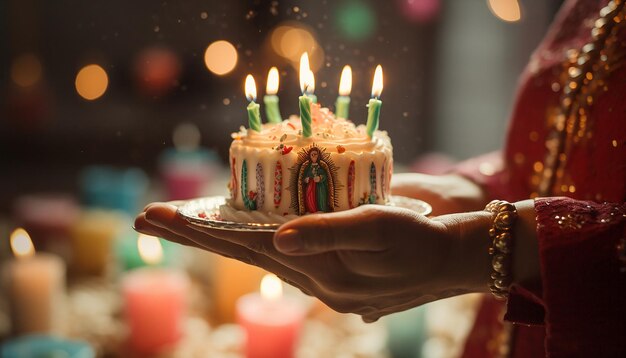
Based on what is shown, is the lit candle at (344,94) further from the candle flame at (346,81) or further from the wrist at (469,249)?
the wrist at (469,249)

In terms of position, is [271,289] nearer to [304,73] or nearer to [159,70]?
[304,73]

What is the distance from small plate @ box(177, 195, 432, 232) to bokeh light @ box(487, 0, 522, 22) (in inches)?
122

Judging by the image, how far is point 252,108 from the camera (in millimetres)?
1045

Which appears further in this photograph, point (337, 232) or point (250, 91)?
point (250, 91)

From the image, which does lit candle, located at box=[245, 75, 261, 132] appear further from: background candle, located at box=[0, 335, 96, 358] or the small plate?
background candle, located at box=[0, 335, 96, 358]

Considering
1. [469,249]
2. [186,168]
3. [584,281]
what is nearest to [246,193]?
[469,249]

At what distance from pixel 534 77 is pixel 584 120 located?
19cm

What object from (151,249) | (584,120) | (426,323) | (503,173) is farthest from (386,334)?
(584,120)

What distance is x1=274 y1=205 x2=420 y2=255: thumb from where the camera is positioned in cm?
75

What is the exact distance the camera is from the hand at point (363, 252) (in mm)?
771

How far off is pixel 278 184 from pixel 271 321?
0.61 m

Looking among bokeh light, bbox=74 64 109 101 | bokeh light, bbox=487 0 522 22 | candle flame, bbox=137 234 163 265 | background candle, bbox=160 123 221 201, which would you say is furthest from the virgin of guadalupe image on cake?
bokeh light, bbox=74 64 109 101

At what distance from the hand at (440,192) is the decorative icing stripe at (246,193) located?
344mm

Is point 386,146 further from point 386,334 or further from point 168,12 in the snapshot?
point 386,334
